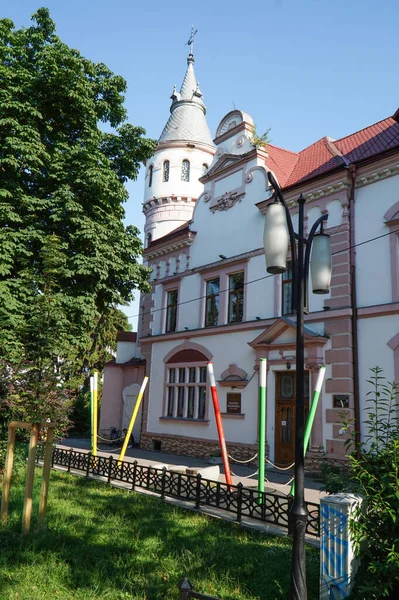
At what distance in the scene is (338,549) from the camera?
514 cm

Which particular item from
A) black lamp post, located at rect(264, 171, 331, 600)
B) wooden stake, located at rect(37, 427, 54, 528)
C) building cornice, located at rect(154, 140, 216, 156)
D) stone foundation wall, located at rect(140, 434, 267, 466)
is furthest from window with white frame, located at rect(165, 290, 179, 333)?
black lamp post, located at rect(264, 171, 331, 600)

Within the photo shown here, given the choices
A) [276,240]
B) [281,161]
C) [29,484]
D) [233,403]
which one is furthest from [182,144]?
[276,240]

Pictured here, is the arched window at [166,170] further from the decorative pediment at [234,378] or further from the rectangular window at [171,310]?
the decorative pediment at [234,378]

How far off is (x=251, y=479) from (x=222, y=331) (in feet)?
21.2

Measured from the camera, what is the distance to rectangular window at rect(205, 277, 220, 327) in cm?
1972

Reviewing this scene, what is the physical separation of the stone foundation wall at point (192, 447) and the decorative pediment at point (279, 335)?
3502 millimetres

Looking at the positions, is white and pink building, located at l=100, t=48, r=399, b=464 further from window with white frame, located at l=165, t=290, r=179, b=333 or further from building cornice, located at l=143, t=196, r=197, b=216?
building cornice, located at l=143, t=196, r=197, b=216

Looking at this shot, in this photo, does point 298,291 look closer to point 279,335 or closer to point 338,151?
point 279,335

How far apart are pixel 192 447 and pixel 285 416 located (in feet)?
15.9

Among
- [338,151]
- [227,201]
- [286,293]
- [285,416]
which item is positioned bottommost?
[285,416]

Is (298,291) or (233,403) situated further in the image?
(233,403)

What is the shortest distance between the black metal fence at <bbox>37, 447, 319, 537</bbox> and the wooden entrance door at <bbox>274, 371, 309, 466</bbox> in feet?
15.3

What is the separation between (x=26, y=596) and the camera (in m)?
5.31

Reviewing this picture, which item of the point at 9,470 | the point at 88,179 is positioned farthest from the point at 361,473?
the point at 88,179
